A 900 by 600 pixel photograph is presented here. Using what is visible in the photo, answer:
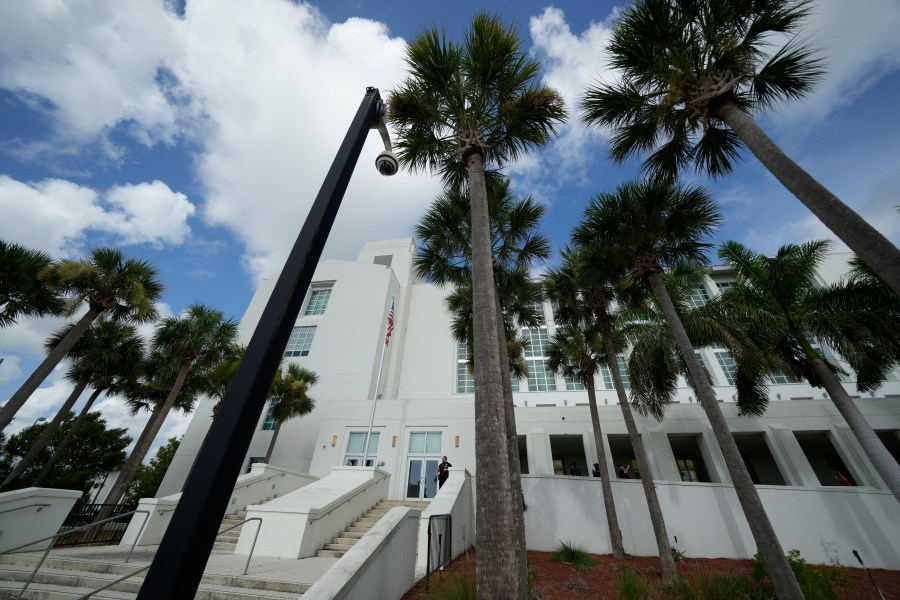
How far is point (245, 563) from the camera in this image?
724cm

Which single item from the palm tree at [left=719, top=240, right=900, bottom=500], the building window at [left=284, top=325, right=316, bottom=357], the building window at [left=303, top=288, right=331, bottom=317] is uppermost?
the building window at [left=303, top=288, right=331, bottom=317]

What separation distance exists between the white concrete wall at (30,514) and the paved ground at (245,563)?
33.6 inches

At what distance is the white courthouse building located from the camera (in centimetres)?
1275

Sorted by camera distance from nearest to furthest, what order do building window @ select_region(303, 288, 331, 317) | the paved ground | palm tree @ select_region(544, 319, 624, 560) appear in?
the paved ground → palm tree @ select_region(544, 319, 624, 560) → building window @ select_region(303, 288, 331, 317)

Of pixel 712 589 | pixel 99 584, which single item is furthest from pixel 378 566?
pixel 712 589

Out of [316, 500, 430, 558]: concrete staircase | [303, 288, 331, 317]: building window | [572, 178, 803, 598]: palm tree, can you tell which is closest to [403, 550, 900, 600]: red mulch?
[316, 500, 430, 558]: concrete staircase

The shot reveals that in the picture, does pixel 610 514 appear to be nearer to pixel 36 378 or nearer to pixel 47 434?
pixel 36 378

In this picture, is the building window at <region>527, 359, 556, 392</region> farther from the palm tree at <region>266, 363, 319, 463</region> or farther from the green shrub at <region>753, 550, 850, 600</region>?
the green shrub at <region>753, 550, 850, 600</region>

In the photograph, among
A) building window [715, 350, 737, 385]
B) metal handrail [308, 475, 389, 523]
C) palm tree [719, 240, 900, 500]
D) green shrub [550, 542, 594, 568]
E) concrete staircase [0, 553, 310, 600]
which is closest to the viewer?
concrete staircase [0, 553, 310, 600]

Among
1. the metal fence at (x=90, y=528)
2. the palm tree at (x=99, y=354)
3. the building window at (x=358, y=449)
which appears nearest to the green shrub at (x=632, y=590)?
the metal fence at (x=90, y=528)

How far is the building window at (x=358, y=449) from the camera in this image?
19.4m

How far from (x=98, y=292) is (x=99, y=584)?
11728 millimetres

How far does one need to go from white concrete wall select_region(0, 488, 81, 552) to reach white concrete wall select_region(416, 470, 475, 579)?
7627mm

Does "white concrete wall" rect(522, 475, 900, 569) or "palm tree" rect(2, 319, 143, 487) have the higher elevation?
"palm tree" rect(2, 319, 143, 487)
